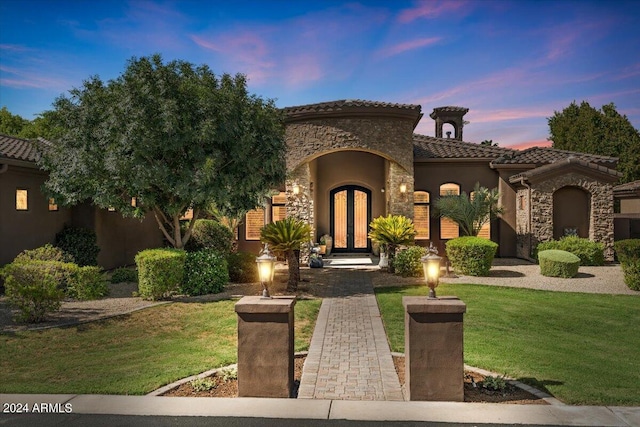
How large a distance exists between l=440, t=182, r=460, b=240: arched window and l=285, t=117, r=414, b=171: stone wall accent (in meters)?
2.65

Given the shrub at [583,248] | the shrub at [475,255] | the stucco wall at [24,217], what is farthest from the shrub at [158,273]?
the shrub at [583,248]

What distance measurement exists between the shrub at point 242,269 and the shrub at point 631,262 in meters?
10.5

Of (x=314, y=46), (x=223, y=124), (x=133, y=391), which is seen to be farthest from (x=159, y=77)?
(x=133, y=391)

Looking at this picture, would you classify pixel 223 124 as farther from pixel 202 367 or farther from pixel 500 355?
pixel 500 355

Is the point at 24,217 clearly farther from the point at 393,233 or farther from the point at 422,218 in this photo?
the point at 422,218

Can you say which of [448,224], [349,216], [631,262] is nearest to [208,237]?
[349,216]

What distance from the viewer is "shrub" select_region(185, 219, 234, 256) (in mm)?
19000

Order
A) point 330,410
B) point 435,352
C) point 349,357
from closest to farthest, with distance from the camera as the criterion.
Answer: point 330,410
point 435,352
point 349,357

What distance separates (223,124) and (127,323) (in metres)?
5.32

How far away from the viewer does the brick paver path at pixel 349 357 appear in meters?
5.82

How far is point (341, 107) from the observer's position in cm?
1748

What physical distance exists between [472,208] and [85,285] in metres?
13.1

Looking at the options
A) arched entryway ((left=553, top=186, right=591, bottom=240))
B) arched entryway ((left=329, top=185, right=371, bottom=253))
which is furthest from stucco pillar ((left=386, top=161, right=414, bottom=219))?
arched entryway ((left=553, top=186, right=591, bottom=240))

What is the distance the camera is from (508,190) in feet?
65.5
